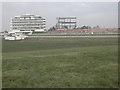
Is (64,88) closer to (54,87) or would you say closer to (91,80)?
(54,87)

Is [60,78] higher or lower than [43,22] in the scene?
lower

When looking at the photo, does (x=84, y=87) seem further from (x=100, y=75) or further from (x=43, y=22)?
(x=43, y=22)

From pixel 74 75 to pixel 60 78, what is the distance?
1.88 ft

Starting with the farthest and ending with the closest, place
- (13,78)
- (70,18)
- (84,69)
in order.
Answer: (70,18) < (84,69) < (13,78)

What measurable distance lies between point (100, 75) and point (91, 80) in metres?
0.63

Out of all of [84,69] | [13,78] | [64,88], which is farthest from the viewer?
[84,69]

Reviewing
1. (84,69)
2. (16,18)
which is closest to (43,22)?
(16,18)

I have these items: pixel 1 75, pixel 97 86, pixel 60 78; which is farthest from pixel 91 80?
pixel 1 75

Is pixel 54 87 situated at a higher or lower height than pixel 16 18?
lower

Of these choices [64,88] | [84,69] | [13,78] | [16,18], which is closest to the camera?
[64,88]

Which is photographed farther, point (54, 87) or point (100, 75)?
point (100, 75)

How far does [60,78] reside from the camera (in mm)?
5375

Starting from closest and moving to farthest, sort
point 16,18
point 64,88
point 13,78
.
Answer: point 64,88, point 13,78, point 16,18

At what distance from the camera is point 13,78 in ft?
18.0
